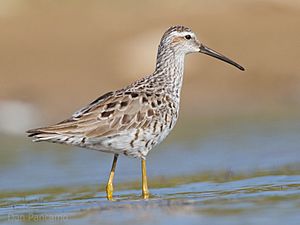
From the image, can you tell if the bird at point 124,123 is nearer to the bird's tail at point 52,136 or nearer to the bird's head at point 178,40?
the bird's tail at point 52,136

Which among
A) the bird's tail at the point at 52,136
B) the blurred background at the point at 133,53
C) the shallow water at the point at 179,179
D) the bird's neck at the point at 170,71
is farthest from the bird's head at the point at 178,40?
the blurred background at the point at 133,53

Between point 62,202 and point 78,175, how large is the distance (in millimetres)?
2465

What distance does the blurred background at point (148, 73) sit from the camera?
14.0m

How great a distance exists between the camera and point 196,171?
43.2 feet

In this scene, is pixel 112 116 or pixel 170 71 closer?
→ pixel 112 116

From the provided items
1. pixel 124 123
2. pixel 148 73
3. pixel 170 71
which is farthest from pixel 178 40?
pixel 148 73

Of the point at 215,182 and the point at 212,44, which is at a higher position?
the point at 212,44

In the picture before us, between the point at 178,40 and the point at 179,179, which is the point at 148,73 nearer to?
the point at 179,179

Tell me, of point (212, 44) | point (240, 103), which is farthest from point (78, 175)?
point (212, 44)

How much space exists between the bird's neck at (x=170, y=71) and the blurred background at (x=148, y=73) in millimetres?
1446

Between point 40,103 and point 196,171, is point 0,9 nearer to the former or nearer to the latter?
point 40,103

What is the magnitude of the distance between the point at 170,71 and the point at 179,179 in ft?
4.80

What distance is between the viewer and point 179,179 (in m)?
12.7

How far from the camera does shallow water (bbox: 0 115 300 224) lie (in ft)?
31.0
